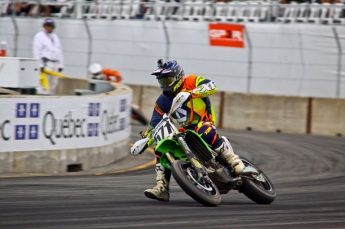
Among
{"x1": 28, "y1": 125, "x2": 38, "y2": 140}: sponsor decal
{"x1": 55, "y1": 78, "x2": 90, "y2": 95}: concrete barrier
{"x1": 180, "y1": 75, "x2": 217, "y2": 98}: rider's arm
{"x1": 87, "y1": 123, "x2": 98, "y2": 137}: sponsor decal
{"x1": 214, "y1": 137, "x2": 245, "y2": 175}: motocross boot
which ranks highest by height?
{"x1": 180, "y1": 75, "x2": 217, "y2": 98}: rider's arm

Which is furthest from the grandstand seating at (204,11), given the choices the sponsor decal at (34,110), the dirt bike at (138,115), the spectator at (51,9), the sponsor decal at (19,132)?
the sponsor decal at (19,132)

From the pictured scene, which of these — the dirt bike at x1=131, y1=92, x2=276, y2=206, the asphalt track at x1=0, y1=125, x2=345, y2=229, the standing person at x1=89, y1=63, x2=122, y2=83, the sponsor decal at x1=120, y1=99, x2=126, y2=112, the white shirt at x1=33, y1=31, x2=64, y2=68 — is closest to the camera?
the asphalt track at x1=0, y1=125, x2=345, y2=229

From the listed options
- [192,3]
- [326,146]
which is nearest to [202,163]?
[326,146]

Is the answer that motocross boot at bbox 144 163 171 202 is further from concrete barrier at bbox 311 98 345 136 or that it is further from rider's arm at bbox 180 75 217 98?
concrete barrier at bbox 311 98 345 136

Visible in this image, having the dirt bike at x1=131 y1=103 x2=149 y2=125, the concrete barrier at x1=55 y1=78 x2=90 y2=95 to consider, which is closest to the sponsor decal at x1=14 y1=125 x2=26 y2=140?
the concrete barrier at x1=55 y1=78 x2=90 y2=95

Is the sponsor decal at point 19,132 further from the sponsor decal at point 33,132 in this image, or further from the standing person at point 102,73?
the standing person at point 102,73

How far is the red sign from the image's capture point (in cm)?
2045

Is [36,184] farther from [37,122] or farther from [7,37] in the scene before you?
[7,37]

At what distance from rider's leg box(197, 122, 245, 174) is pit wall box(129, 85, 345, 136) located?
11.0 m

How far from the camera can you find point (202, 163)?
7.93 meters

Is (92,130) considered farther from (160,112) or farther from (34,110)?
(160,112)

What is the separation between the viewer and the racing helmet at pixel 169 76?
794 cm

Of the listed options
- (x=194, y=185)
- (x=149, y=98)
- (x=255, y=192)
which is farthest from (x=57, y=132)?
(x=149, y=98)

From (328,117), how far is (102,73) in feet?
19.2
